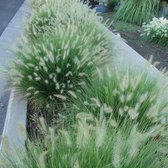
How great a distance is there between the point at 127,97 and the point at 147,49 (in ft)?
14.9

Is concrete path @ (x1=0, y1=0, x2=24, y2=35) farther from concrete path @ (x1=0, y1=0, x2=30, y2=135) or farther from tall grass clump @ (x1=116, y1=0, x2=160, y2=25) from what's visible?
tall grass clump @ (x1=116, y1=0, x2=160, y2=25)

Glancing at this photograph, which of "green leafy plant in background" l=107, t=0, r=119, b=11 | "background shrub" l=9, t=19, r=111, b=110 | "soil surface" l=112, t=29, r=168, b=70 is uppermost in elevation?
"background shrub" l=9, t=19, r=111, b=110

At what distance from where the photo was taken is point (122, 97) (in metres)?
3.72

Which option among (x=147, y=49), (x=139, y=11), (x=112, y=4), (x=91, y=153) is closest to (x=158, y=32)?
(x=147, y=49)

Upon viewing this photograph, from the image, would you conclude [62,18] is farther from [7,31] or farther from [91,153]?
[91,153]

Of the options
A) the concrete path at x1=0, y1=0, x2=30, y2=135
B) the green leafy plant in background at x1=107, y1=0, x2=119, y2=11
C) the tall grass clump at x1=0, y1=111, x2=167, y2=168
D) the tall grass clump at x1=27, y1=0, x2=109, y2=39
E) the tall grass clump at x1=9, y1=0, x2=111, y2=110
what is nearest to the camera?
the tall grass clump at x1=0, y1=111, x2=167, y2=168

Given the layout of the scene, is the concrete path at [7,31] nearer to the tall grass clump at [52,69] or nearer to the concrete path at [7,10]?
the concrete path at [7,10]

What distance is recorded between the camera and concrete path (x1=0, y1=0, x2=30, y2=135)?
5664 millimetres

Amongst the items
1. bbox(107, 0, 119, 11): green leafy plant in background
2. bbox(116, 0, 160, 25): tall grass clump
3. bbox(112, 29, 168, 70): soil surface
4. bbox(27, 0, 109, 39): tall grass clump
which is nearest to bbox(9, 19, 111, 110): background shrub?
bbox(27, 0, 109, 39): tall grass clump

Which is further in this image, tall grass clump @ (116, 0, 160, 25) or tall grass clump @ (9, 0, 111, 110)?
tall grass clump @ (116, 0, 160, 25)

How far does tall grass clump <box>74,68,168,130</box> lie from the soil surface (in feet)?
10.1

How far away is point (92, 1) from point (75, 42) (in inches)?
360

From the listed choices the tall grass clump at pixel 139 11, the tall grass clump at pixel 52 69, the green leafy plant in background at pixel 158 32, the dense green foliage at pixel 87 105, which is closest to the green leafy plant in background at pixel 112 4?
the tall grass clump at pixel 139 11

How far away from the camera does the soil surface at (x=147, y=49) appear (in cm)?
761
